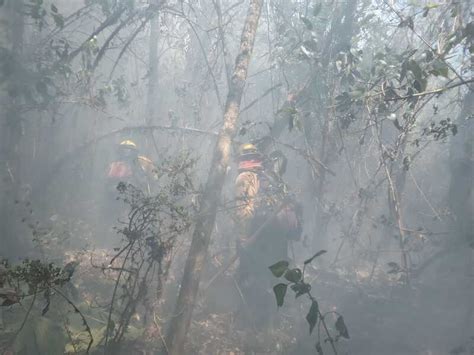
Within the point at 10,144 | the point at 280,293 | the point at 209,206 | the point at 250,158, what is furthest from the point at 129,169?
the point at 280,293

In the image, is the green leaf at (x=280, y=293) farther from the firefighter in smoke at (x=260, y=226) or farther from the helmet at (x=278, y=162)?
the helmet at (x=278, y=162)

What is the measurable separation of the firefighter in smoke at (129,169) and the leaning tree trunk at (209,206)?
3994 millimetres

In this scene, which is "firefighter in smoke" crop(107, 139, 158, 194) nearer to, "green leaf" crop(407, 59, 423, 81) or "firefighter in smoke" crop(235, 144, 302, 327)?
"firefighter in smoke" crop(235, 144, 302, 327)

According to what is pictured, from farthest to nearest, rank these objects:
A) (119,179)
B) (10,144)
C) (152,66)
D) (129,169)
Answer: (152,66)
(129,169)
(119,179)
(10,144)

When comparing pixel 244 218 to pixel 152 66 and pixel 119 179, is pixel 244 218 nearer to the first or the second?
pixel 119 179

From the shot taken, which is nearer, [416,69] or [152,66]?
[416,69]

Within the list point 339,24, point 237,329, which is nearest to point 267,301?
point 237,329

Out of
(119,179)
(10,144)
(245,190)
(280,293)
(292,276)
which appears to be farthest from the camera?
(119,179)

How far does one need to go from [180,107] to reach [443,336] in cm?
1091

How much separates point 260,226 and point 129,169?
14.0 feet

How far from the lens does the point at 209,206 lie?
4.95 meters

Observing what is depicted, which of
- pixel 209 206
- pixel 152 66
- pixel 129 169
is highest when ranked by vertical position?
pixel 152 66

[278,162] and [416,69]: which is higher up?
[416,69]

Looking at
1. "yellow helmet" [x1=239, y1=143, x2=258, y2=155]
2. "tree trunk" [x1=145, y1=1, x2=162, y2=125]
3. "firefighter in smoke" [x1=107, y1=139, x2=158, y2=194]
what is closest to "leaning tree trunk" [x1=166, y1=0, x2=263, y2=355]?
"yellow helmet" [x1=239, y1=143, x2=258, y2=155]
